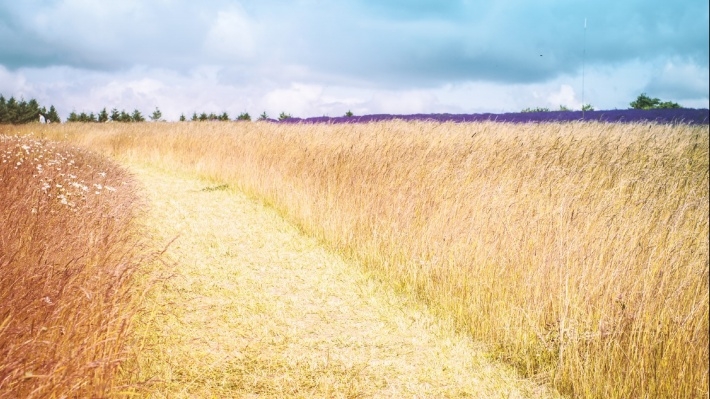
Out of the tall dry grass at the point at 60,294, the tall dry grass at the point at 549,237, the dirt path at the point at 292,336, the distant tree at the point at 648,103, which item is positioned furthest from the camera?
the distant tree at the point at 648,103

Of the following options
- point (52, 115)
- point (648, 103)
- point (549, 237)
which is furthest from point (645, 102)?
point (52, 115)

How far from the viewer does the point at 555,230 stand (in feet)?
14.0

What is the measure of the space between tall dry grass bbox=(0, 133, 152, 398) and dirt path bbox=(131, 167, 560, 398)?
16.3 inches

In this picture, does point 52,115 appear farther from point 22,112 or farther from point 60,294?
point 60,294

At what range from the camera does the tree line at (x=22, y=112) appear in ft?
165

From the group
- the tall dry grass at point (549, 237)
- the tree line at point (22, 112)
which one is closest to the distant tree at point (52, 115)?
the tree line at point (22, 112)

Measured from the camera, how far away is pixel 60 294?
271 centimetres

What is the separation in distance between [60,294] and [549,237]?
3689 millimetres

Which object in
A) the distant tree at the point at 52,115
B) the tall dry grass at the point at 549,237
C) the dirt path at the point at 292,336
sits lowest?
the dirt path at the point at 292,336

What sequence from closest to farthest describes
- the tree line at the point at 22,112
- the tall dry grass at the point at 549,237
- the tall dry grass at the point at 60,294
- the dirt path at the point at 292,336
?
the tall dry grass at the point at 60,294, the tall dry grass at the point at 549,237, the dirt path at the point at 292,336, the tree line at the point at 22,112

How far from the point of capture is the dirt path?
3295mm

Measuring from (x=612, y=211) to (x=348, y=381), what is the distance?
2884 millimetres

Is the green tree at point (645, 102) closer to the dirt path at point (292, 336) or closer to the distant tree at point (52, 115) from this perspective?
the dirt path at point (292, 336)

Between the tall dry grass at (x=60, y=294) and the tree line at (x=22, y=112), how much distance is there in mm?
55075
